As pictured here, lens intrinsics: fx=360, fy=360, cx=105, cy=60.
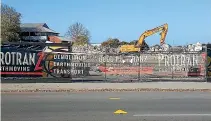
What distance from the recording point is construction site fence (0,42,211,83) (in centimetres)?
2075

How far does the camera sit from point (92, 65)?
2225cm

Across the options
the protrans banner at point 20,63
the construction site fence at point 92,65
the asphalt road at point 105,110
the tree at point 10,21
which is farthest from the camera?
the tree at point 10,21

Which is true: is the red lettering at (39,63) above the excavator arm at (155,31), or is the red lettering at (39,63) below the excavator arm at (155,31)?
below

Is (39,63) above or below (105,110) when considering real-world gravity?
above

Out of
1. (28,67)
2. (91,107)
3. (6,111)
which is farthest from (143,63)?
(6,111)

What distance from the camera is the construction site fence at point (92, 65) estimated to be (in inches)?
817

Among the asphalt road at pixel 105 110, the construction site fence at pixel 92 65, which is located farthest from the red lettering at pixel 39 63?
the asphalt road at pixel 105 110

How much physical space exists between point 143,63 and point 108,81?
2.51 metres

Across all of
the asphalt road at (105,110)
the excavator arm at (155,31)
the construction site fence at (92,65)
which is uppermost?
the excavator arm at (155,31)

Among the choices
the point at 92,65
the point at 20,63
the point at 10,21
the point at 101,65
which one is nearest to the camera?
the point at 20,63

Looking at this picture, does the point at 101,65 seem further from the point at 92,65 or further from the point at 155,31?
the point at 155,31

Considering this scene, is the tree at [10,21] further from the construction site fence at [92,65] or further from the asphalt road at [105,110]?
the asphalt road at [105,110]

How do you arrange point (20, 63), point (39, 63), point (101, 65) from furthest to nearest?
point (101, 65), point (39, 63), point (20, 63)

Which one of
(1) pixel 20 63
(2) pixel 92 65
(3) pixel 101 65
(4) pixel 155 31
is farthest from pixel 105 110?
(4) pixel 155 31
